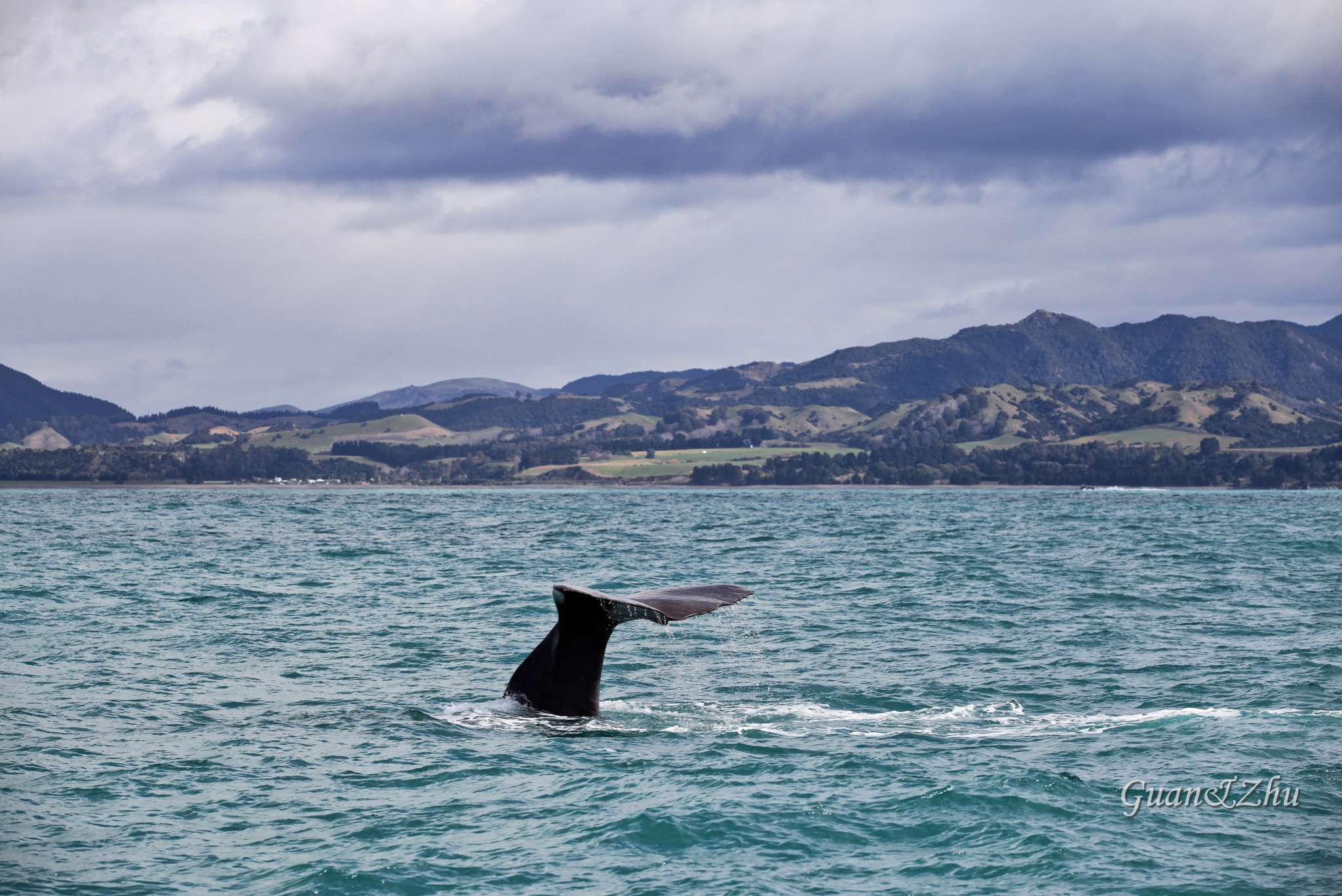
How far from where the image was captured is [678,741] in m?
16.5

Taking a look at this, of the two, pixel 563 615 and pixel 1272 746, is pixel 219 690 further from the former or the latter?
pixel 1272 746

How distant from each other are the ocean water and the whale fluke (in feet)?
1.63

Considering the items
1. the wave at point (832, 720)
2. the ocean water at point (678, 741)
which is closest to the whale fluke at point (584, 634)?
the wave at point (832, 720)

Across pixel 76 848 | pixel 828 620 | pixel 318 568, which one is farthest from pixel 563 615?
pixel 318 568

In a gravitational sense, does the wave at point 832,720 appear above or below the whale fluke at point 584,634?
below

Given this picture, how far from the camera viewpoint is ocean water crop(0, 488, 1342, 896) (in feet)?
36.8

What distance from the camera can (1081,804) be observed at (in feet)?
42.6

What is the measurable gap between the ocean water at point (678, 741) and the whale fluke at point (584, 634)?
0.50 metres

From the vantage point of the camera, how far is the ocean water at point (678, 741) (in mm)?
11203

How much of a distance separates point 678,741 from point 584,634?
2.02 m

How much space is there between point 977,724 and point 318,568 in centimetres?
3553

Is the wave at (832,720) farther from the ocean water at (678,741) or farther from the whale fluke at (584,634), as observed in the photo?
the whale fluke at (584,634)

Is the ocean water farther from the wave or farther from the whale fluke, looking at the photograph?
the whale fluke

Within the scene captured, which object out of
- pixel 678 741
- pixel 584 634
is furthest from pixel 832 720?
pixel 584 634
